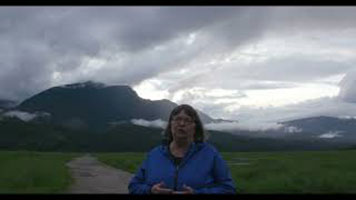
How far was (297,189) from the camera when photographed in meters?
18.4

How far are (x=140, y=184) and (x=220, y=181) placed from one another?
1.37 ft

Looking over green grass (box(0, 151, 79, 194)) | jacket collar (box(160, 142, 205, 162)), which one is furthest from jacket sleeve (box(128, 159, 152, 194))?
green grass (box(0, 151, 79, 194))

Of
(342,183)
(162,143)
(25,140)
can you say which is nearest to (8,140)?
(25,140)

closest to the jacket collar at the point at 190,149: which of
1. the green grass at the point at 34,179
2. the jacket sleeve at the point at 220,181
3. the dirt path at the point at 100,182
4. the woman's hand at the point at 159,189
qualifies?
the jacket sleeve at the point at 220,181

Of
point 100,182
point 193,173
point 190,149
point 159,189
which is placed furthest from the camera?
point 100,182

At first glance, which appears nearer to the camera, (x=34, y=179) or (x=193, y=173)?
(x=193, y=173)

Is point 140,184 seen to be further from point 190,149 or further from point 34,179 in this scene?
point 34,179

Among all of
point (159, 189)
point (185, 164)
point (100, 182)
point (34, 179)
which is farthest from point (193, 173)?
point (34, 179)

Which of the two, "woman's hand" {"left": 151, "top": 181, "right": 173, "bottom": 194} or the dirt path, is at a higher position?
"woman's hand" {"left": 151, "top": 181, "right": 173, "bottom": 194}

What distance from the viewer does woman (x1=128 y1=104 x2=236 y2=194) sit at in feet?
9.96

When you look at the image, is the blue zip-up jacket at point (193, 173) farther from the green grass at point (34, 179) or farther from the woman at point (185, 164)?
the green grass at point (34, 179)

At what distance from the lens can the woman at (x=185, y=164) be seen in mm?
3037

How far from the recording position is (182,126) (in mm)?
3162

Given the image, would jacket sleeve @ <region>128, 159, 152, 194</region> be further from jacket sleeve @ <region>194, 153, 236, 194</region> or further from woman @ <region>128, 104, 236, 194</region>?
jacket sleeve @ <region>194, 153, 236, 194</region>
